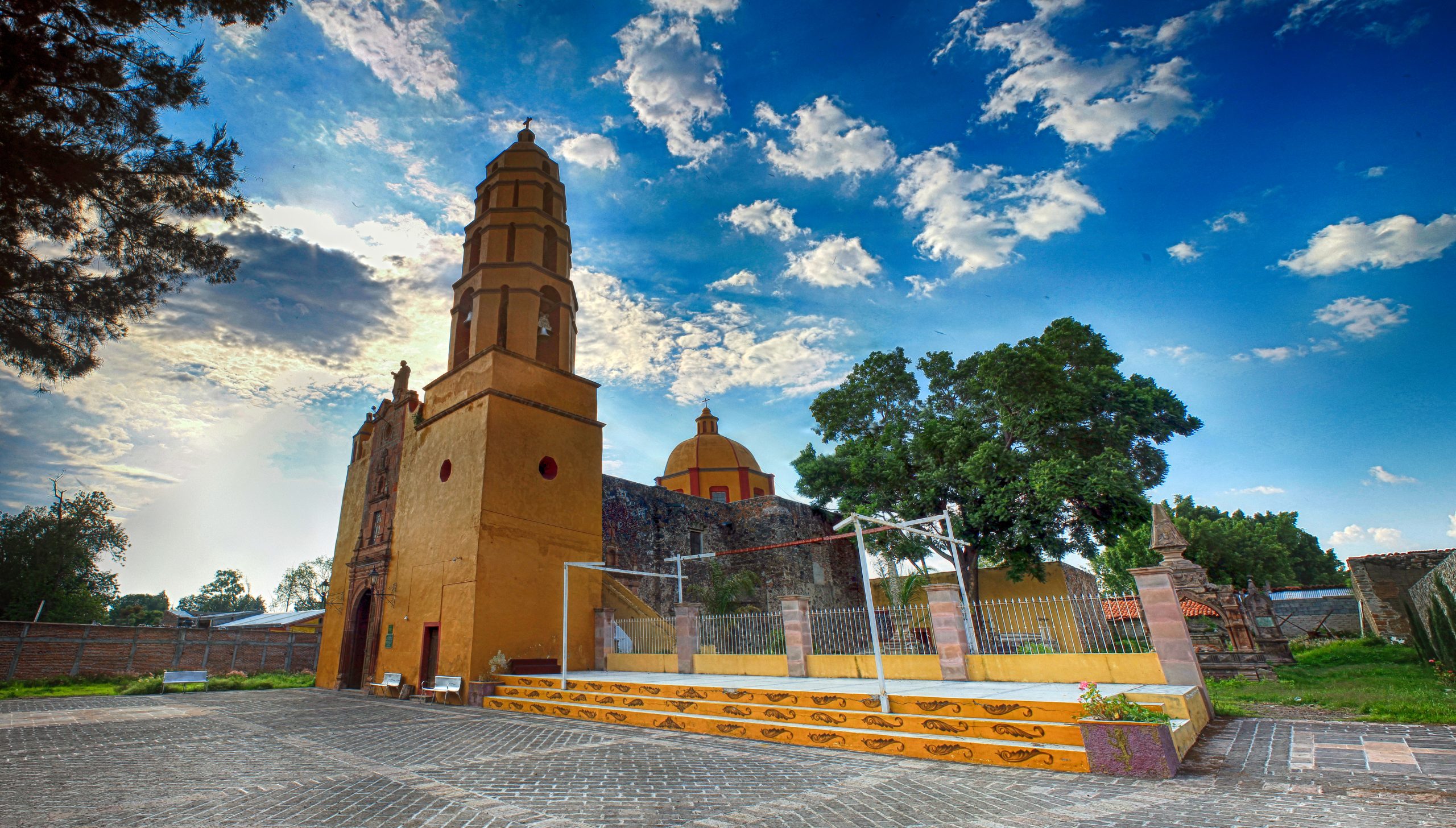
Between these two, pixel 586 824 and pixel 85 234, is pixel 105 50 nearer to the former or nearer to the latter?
pixel 85 234

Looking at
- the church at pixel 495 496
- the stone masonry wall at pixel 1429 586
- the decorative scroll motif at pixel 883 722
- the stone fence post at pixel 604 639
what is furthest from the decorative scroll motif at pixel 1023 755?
the stone masonry wall at pixel 1429 586

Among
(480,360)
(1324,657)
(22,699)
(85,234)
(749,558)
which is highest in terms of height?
(480,360)

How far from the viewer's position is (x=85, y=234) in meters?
5.38

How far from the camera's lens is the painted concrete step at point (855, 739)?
5008 millimetres

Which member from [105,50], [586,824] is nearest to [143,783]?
[586,824]

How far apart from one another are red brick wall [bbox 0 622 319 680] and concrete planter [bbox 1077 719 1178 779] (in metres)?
26.2

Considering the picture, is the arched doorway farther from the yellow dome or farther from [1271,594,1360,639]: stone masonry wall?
[1271,594,1360,639]: stone masonry wall

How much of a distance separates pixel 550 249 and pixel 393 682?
11219mm

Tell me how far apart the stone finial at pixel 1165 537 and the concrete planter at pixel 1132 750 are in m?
9.94

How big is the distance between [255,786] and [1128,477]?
17.1 m

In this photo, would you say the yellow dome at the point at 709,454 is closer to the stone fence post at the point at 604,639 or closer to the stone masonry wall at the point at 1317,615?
the stone fence post at the point at 604,639

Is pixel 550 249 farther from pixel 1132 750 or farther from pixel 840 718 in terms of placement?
pixel 1132 750

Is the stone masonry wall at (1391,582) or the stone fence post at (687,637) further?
the stone masonry wall at (1391,582)

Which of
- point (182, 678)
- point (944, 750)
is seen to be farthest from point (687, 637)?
point (182, 678)
